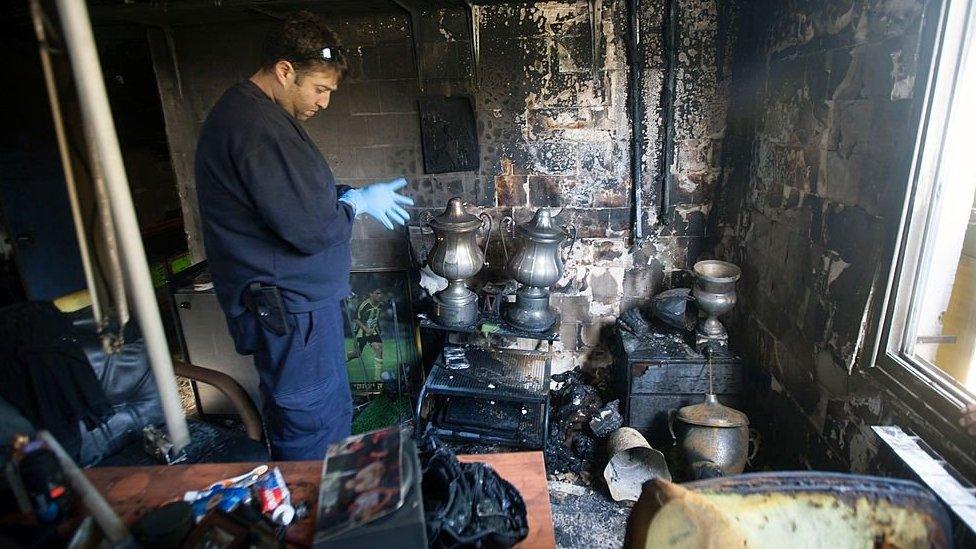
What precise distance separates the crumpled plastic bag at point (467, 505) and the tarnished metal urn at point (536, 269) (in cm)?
156

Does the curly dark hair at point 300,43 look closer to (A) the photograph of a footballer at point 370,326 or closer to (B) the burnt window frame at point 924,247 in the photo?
(A) the photograph of a footballer at point 370,326

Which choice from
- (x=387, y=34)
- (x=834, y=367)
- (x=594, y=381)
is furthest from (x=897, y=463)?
(x=387, y=34)

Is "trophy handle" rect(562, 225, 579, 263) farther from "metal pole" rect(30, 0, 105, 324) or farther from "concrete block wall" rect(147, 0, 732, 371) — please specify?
"metal pole" rect(30, 0, 105, 324)

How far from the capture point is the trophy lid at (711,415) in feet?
8.02

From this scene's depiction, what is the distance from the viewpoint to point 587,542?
7.49 feet

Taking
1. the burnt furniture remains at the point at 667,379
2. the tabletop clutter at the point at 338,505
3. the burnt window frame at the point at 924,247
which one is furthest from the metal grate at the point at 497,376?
the burnt window frame at the point at 924,247

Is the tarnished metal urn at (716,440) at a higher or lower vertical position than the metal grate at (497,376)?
lower

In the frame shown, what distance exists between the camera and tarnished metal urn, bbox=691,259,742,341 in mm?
2686

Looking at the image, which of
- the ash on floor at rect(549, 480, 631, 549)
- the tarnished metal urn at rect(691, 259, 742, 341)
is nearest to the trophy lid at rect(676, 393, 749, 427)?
the tarnished metal urn at rect(691, 259, 742, 341)

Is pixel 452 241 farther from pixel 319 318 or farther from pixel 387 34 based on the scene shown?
pixel 387 34

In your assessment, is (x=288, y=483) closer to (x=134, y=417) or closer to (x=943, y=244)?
(x=134, y=417)

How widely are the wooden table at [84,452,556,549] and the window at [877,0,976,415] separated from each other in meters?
1.22

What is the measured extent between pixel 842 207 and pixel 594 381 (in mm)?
1876

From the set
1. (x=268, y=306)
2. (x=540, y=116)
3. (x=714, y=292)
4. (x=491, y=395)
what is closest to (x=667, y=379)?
(x=714, y=292)
